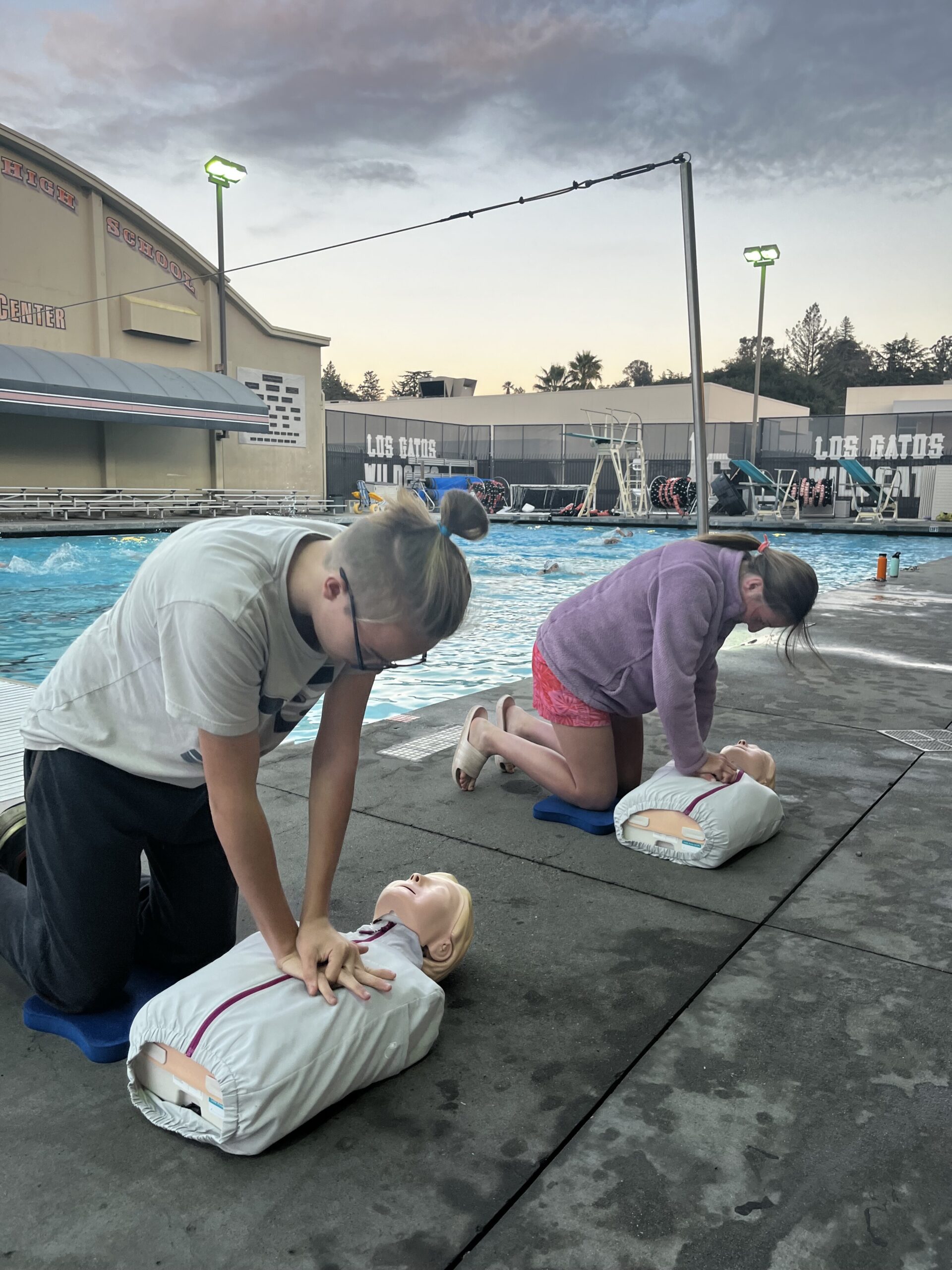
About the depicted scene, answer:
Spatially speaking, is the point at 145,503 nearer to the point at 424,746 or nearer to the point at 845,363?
the point at 424,746

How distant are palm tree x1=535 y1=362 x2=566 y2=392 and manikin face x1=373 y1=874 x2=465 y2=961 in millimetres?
67371

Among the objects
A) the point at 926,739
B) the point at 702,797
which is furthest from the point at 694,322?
the point at 702,797

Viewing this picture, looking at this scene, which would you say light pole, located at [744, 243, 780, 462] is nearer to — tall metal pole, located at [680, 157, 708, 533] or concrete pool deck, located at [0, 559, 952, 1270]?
tall metal pole, located at [680, 157, 708, 533]

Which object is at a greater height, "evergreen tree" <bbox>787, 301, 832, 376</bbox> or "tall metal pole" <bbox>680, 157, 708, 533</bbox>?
"evergreen tree" <bbox>787, 301, 832, 376</bbox>

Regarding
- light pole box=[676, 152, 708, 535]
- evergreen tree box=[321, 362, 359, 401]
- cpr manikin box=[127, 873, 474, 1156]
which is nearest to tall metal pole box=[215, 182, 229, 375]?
light pole box=[676, 152, 708, 535]

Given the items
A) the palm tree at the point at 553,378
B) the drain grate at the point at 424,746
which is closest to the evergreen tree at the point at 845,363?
the palm tree at the point at 553,378

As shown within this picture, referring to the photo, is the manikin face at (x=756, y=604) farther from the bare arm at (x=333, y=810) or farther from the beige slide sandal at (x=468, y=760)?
the bare arm at (x=333, y=810)

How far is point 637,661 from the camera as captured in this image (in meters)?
3.02

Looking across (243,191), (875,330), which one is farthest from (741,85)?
(875,330)

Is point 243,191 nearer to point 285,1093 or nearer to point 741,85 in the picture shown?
point 741,85

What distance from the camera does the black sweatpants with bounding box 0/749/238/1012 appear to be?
5.82 ft

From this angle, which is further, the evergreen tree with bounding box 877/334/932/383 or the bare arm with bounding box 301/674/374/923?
the evergreen tree with bounding box 877/334/932/383

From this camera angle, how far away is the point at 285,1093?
1523mm

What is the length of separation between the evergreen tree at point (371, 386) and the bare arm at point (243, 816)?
3602 inches
